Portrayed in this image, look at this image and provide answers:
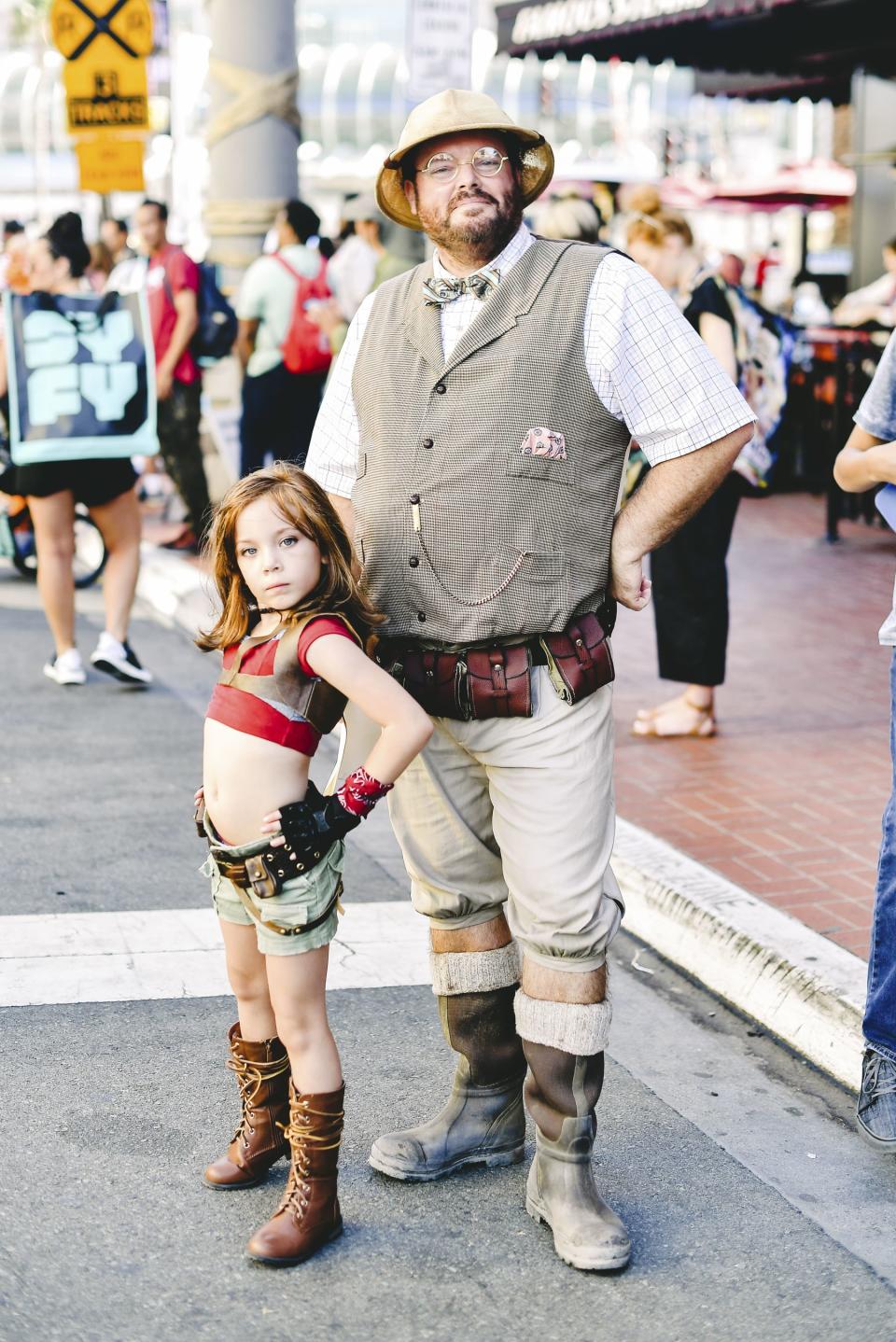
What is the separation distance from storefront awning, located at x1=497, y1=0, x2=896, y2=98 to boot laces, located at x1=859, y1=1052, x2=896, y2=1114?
32.7 ft

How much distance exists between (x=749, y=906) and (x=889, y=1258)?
5.28 feet

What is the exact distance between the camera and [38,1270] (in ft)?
10.3

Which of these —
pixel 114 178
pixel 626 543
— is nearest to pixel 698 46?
pixel 114 178

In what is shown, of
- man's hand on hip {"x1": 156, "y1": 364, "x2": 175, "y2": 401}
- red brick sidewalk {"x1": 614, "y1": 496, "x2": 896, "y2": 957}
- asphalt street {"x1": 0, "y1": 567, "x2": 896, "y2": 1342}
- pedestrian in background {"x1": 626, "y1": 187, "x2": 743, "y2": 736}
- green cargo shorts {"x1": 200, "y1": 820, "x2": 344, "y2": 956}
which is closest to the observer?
asphalt street {"x1": 0, "y1": 567, "x2": 896, "y2": 1342}

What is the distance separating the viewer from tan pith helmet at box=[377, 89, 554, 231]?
10.8 ft

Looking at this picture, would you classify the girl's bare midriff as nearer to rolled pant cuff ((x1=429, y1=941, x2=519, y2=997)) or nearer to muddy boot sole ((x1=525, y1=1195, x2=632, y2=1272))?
rolled pant cuff ((x1=429, y1=941, x2=519, y2=997))

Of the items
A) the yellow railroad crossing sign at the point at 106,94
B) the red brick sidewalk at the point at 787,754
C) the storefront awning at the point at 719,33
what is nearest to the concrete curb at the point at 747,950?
the red brick sidewalk at the point at 787,754

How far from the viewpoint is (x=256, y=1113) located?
3422 mm

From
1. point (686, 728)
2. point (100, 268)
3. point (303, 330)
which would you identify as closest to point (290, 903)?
point (686, 728)

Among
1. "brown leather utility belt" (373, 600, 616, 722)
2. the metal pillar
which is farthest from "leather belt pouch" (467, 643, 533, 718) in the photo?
the metal pillar

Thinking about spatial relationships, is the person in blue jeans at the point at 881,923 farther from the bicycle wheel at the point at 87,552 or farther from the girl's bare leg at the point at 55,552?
the bicycle wheel at the point at 87,552

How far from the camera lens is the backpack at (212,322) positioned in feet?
34.9

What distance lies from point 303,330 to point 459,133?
7.08m

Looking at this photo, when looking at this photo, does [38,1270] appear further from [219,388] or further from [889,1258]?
[219,388]
